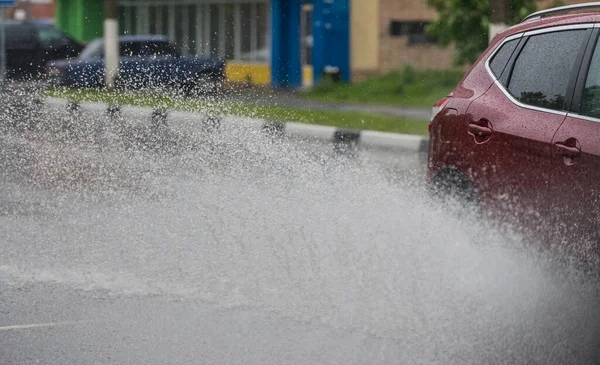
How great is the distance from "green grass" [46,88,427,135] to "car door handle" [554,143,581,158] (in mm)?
4506

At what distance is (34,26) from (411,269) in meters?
30.6

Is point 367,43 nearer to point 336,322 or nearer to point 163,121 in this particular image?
point 163,121

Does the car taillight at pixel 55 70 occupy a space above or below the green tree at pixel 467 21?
below

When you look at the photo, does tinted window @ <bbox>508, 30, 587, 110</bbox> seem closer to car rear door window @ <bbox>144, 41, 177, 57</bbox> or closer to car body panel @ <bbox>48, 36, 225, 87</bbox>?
car body panel @ <bbox>48, 36, 225, 87</bbox>

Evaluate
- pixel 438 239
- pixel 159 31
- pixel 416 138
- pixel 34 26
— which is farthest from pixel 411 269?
pixel 159 31

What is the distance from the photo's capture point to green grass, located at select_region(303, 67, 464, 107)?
79.7ft

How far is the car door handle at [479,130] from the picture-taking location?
6.11 meters

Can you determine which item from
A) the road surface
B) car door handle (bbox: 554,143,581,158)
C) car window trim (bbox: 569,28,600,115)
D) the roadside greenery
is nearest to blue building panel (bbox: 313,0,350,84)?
the roadside greenery

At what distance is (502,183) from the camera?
5.90 metres

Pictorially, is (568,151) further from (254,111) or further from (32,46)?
(32,46)

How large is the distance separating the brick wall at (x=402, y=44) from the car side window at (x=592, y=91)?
23.5 m

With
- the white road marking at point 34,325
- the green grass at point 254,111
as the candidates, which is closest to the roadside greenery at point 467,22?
the green grass at point 254,111

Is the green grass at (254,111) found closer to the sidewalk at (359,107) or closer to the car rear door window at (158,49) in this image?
the sidewalk at (359,107)

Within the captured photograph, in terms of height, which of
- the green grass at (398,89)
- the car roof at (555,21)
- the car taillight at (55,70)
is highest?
the car roof at (555,21)
